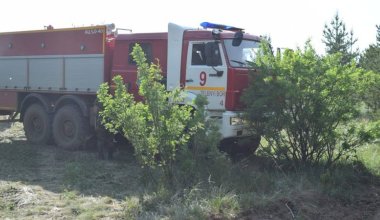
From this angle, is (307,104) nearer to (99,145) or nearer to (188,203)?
(188,203)

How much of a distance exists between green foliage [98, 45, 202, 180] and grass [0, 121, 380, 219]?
0.42 metres

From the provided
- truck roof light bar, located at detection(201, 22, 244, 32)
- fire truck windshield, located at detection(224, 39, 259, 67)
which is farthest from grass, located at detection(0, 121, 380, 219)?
truck roof light bar, located at detection(201, 22, 244, 32)

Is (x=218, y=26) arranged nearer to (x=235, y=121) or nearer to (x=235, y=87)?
(x=235, y=87)

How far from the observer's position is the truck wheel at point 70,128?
36.2 ft

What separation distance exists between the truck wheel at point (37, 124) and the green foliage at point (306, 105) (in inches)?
229

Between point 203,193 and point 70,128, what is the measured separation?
6048 millimetres

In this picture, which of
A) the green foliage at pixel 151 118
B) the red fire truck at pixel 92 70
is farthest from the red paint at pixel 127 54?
the green foliage at pixel 151 118

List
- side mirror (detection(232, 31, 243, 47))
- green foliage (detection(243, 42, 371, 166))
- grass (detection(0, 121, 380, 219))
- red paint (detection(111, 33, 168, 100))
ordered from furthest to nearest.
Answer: red paint (detection(111, 33, 168, 100)) → side mirror (detection(232, 31, 243, 47)) → green foliage (detection(243, 42, 371, 166)) → grass (detection(0, 121, 380, 219))

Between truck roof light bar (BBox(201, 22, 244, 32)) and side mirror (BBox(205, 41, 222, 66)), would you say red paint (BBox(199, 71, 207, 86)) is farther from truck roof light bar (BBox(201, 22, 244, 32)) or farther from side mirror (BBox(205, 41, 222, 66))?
truck roof light bar (BBox(201, 22, 244, 32))

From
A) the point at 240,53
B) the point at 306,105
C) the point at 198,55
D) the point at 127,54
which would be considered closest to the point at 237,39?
the point at 240,53

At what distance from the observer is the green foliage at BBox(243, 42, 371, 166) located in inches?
290

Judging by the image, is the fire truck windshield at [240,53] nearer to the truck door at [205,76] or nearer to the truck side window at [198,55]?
the truck door at [205,76]

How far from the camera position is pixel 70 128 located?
37.2 feet

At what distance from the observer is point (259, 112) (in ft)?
25.6
